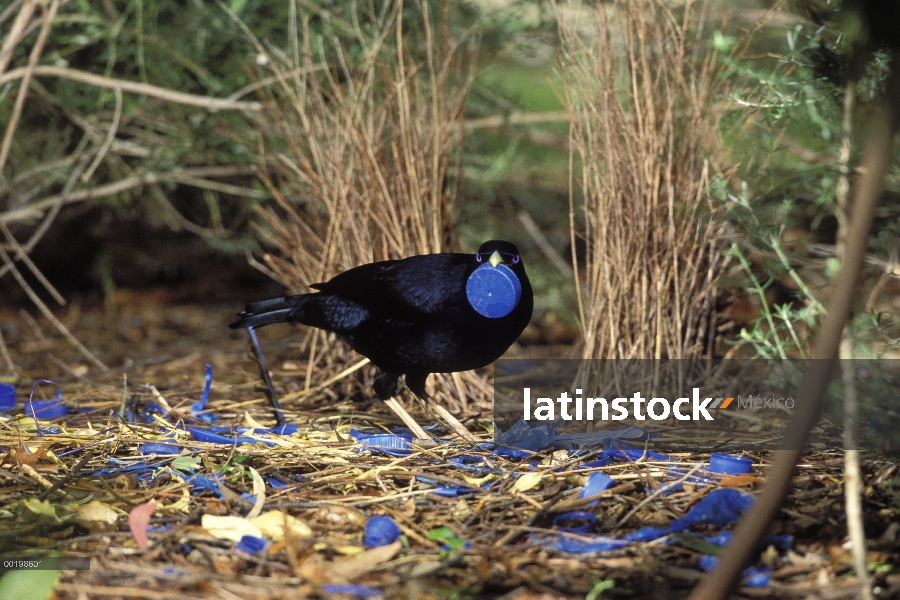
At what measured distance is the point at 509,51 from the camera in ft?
15.8

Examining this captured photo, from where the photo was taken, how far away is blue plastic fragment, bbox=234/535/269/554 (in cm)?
190

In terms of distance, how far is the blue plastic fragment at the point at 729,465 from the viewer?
7.47 ft

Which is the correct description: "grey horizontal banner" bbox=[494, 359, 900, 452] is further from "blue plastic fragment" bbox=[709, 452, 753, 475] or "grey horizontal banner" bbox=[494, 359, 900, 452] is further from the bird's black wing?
the bird's black wing

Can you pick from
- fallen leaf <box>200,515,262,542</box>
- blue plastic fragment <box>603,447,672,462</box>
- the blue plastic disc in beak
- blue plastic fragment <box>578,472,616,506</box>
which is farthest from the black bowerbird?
fallen leaf <box>200,515,262,542</box>

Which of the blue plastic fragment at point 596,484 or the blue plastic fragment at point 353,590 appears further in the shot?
the blue plastic fragment at point 596,484

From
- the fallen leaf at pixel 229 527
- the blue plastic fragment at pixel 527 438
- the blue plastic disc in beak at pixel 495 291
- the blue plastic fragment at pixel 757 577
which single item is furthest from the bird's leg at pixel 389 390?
the blue plastic fragment at pixel 757 577

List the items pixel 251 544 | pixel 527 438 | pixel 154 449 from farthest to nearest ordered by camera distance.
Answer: pixel 527 438, pixel 154 449, pixel 251 544

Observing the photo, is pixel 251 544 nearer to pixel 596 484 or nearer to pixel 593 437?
pixel 596 484

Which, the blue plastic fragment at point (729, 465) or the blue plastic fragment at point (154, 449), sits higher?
the blue plastic fragment at point (729, 465)

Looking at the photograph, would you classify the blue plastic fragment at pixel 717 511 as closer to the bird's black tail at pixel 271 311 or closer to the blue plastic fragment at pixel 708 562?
the blue plastic fragment at pixel 708 562

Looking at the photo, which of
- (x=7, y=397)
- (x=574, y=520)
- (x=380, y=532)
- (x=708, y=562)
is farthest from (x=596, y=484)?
(x=7, y=397)

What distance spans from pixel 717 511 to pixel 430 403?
4.16 ft

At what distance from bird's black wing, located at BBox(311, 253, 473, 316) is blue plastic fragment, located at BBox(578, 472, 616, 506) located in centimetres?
76

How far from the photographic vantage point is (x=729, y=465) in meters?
2.28
